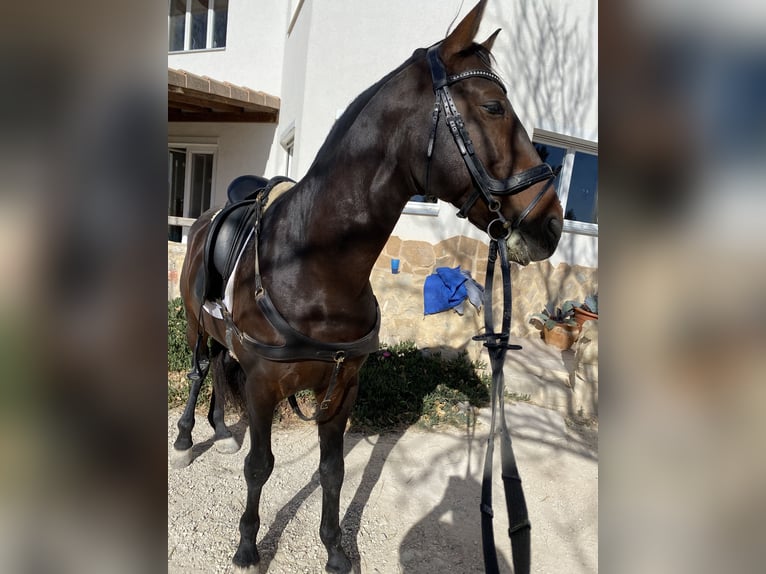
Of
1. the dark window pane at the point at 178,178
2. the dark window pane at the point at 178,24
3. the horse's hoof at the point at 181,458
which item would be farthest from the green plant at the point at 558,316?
the dark window pane at the point at 178,24

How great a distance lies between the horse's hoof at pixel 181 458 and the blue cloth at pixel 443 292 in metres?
3.08

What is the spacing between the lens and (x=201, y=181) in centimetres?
877

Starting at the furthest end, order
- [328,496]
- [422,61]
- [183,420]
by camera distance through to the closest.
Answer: [183,420] → [328,496] → [422,61]

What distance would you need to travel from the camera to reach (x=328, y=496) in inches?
88.7

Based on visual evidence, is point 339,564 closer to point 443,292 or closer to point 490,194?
point 490,194

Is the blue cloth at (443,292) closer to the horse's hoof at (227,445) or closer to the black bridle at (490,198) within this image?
the horse's hoof at (227,445)

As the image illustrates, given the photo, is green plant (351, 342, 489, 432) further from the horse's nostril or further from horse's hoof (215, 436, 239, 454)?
the horse's nostril

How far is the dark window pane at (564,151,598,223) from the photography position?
6457mm

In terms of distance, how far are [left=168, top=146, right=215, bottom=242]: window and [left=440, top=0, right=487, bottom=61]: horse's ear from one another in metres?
8.04

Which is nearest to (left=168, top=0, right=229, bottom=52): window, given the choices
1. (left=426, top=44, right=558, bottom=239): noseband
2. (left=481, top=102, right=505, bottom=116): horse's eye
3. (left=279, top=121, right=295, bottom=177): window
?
(left=279, top=121, right=295, bottom=177): window

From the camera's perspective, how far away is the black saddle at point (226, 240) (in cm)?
222
